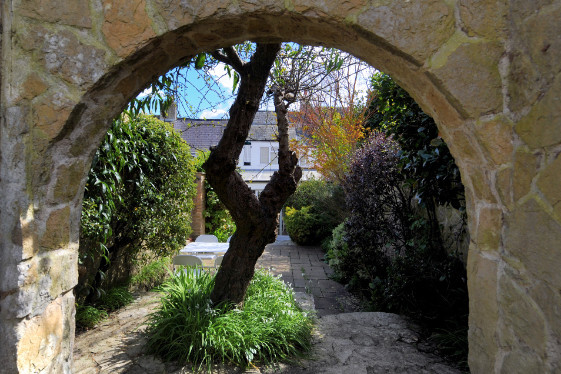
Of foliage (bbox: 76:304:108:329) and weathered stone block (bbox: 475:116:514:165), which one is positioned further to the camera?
foliage (bbox: 76:304:108:329)

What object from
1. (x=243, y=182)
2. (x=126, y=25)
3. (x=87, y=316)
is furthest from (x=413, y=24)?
(x=87, y=316)

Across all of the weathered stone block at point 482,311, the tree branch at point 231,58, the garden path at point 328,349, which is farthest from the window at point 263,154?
the weathered stone block at point 482,311

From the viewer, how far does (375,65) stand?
1541 millimetres

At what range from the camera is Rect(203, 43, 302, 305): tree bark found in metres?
3.03

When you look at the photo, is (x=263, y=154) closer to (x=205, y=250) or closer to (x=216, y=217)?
(x=216, y=217)

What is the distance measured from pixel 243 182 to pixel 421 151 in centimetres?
163

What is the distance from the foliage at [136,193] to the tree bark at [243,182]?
3.82 feet

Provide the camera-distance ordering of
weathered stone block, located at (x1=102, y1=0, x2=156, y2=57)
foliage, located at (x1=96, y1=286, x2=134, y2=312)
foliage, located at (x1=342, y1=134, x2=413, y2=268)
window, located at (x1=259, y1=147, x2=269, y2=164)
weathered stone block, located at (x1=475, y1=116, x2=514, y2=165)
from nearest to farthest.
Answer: weathered stone block, located at (x1=475, y1=116, x2=514, y2=165), weathered stone block, located at (x1=102, y1=0, x2=156, y2=57), foliage, located at (x1=96, y1=286, x2=134, y2=312), foliage, located at (x1=342, y1=134, x2=413, y2=268), window, located at (x1=259, y1=147, x2=269, y2=164)

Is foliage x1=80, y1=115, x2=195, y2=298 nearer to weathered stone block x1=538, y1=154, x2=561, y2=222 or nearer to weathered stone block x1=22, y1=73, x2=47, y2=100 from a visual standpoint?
weathered stone block x1=22, y1=73, x2=47, y2=100

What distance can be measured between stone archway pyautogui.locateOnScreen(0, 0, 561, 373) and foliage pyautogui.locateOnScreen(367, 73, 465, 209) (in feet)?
5.55

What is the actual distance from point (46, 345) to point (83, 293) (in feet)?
8.65

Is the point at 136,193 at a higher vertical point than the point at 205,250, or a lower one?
higher

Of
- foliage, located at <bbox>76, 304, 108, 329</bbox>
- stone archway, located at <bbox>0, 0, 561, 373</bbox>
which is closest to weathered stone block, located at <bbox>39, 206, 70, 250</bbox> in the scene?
stone archway, located at <bbox>0, 0, 561, 373</bbox>

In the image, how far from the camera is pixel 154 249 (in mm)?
5020
